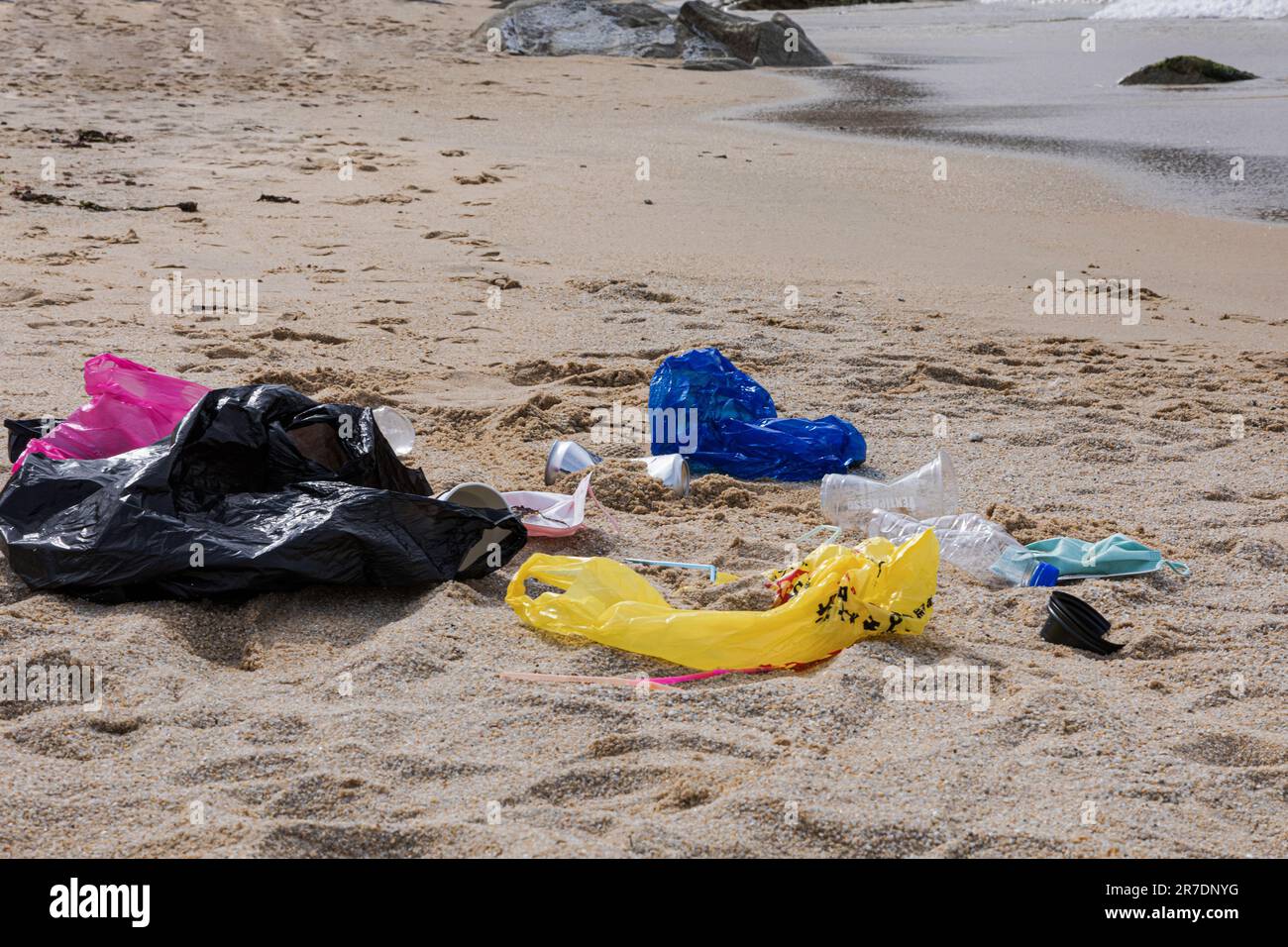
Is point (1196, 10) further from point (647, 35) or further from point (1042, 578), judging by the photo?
point (1042, 578)

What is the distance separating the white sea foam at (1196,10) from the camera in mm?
22875

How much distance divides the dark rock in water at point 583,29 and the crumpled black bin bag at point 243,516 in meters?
13.7

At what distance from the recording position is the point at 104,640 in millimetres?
2910

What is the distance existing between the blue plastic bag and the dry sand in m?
0.13

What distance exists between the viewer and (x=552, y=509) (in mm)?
3730

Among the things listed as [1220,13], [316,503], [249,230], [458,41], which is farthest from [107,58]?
[1220,13]

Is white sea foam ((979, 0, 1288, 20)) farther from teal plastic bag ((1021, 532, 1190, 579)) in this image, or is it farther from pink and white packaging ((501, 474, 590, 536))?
pink and white packaging ((501, 474, 590, 536))

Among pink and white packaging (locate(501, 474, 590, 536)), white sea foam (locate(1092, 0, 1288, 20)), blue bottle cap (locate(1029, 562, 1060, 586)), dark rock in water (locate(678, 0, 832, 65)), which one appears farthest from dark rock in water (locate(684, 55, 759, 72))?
blue bottle cap (locate(1029, 562, 1060, 586))

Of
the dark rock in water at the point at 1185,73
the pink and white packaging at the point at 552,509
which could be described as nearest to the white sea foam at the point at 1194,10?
the dark rock in water at the point at 1185,73

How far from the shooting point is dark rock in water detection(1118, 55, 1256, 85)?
1426 centimetres

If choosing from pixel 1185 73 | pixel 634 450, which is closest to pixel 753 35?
pixel 1185 73

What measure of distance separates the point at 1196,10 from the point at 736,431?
76.0 feet

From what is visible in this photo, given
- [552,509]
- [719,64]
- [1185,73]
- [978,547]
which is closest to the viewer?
[978,547]

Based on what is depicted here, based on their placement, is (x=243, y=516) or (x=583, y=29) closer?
(x=243, y=516)
